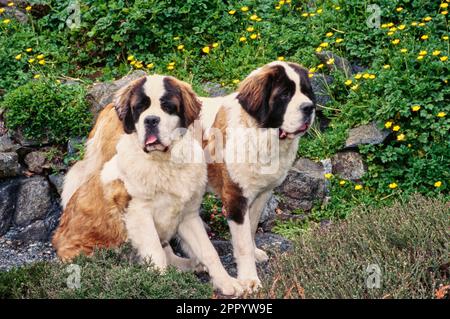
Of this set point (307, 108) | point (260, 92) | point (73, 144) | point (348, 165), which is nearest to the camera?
point (307, 108)

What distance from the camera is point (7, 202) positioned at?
659 centimetres

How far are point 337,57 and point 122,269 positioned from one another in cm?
374

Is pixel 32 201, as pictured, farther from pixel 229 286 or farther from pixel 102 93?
pixel 229 286

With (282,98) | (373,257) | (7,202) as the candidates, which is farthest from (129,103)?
(7,202)

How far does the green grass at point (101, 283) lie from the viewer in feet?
14.7

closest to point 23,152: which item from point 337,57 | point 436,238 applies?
point 337,57

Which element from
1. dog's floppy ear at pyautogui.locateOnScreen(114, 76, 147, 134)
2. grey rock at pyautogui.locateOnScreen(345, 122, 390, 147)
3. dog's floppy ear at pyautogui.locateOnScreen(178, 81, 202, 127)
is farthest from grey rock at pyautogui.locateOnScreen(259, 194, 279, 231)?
dog's floppy ear at pyautogui.locateOnScreen(114, 76, 147, 134)

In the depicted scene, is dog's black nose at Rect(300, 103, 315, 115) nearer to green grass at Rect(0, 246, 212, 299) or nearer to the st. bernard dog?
the st. bernard dog

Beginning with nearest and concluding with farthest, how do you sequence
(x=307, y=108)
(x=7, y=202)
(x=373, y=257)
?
(x=373, y=257) < (x=307, y=108) < (x=7, y=202)

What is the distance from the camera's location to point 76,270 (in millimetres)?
4691

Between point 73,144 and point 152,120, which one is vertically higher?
point 152,120

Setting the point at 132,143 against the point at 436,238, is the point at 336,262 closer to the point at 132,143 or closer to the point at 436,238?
the point at 436,238

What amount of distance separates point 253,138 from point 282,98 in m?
0.36

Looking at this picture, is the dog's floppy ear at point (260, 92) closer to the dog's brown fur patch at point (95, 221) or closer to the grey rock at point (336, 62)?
the dog's brown fur patch at point (95, 221)
